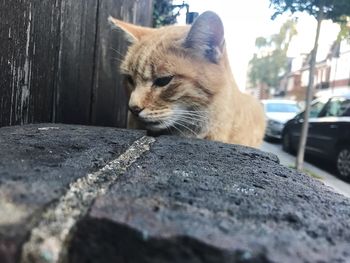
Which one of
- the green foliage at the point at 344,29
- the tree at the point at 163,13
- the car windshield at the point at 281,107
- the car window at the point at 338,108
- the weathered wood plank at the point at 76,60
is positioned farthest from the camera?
the car windshield at the point at 281,107

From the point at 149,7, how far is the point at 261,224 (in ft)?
13.0

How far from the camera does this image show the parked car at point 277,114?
15867 millimetres

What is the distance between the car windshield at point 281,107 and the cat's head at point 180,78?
51.0ft

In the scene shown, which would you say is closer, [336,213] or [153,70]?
[336,213]

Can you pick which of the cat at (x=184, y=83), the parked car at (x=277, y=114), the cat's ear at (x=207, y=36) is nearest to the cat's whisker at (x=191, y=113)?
the cat at (x=184, y=83)

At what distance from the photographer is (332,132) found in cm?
956

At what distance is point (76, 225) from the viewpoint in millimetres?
688

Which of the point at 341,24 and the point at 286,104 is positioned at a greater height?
the point at 341,24

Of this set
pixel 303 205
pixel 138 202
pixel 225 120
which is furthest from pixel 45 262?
pixel 225 120

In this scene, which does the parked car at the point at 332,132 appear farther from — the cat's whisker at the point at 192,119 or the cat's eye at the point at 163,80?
the cat's eye at the point at 163,80

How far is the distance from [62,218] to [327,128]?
980 cm

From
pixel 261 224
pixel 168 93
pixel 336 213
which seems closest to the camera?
pixel 261 224

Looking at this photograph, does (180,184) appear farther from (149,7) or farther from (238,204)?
(149,7)

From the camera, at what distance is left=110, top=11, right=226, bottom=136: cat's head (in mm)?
2268
